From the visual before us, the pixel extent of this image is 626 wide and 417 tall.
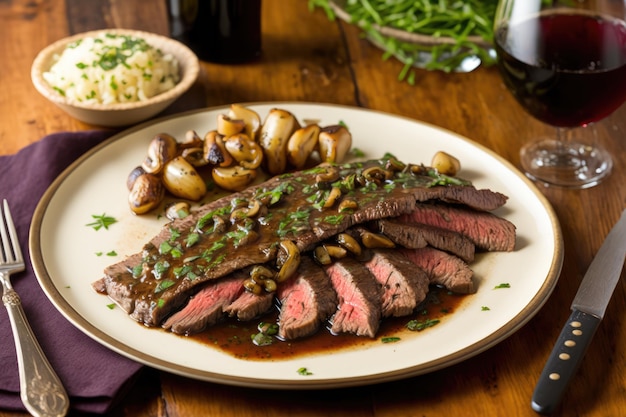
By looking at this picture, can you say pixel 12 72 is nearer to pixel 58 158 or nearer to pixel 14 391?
pixel 58 158

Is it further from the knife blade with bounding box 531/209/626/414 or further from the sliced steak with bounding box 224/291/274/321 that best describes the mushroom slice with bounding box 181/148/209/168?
the knife blade with bounding box 531/209/626/414

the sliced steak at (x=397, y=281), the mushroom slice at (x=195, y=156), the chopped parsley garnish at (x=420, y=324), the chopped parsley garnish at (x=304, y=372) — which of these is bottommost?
the mushroom slice at (x=195, y=156)

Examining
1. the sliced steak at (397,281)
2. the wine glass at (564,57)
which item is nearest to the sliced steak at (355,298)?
the sliced steak at (397,281)

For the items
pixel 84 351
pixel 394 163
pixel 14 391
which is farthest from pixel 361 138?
pixel 14 391

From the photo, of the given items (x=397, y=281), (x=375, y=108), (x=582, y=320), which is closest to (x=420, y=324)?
(x=397, y=281)

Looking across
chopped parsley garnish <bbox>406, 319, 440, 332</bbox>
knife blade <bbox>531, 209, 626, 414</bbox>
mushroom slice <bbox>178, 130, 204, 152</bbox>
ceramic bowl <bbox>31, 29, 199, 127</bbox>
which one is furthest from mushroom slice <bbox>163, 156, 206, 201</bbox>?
knife blade <bbox>531, 209, 626, 414</bbox>

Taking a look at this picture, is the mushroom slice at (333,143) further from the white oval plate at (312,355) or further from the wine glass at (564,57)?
the wine glass at (564,57)

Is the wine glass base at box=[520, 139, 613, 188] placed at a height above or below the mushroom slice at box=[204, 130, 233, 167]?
below
